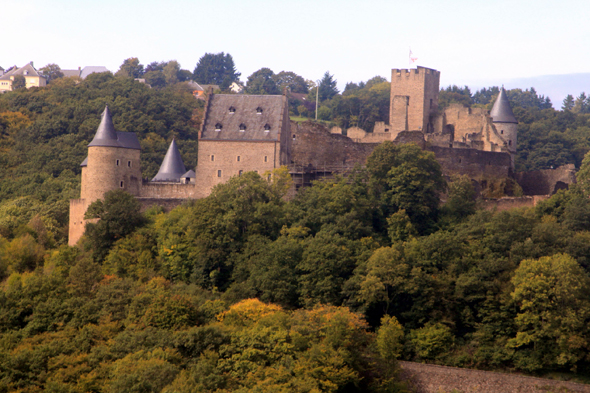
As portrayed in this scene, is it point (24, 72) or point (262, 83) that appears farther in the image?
point (24, 72)

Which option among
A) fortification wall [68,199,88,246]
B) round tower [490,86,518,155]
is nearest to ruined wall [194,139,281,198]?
fortification wall [68,199,88,246]

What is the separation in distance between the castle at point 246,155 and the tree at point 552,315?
470 inches

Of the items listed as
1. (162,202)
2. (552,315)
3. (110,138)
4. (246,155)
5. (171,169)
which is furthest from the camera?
(171,169)

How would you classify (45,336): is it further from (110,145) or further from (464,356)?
(464,356)

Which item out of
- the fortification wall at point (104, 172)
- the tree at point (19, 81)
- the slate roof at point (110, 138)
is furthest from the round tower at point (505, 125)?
the tree at point (19, 81)

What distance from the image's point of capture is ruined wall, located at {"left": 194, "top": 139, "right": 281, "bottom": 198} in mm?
46219

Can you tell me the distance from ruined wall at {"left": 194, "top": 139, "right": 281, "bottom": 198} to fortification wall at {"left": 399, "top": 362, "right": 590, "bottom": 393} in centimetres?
1590

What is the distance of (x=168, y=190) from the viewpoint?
47.3 metres

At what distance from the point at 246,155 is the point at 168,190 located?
15.9 feet

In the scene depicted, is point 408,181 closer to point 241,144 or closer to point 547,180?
point 241,144

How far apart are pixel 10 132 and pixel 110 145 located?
29.6 m

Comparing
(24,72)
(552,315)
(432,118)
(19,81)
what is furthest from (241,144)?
(24,72)

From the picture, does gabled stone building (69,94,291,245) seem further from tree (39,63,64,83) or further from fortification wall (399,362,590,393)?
tree (39,63,64,83)

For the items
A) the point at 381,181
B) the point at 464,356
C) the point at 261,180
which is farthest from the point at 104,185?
the point at 464,356
